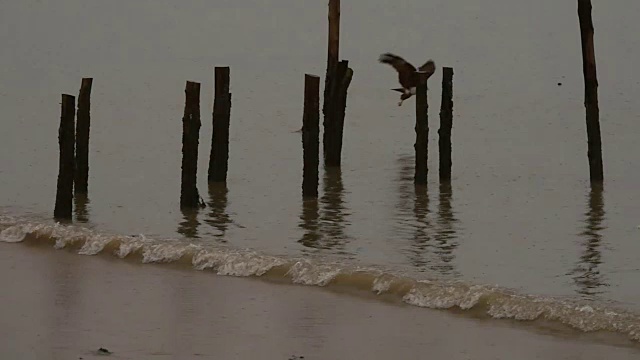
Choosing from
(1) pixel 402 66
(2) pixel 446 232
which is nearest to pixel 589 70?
(2) pixel 446 232

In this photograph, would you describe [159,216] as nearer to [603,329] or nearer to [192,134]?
[192,134]

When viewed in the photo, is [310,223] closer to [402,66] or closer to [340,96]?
[340,96]

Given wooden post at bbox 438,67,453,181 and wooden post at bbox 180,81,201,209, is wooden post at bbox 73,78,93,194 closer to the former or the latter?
wooden post at bbox 180,81,201,209

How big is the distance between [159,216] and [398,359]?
24.5ft

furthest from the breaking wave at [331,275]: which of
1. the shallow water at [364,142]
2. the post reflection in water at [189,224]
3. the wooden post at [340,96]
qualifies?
→ the wooden post at [340,96]

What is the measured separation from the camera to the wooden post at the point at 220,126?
672 inches

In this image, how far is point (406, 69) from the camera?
822 inches

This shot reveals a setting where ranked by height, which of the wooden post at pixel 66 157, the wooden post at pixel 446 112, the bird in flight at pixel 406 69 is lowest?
the wooden post at pixel 66 157

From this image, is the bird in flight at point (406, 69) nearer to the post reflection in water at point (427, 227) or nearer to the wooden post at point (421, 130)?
the wooden post at point (421, 130)

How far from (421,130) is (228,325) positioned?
813cm

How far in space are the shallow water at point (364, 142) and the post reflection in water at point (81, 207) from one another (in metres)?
0.07

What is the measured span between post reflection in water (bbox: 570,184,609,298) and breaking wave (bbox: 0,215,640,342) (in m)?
0.87

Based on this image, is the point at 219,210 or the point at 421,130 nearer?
the point at 219,210

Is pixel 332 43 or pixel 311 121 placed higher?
pixel 332 43
